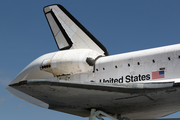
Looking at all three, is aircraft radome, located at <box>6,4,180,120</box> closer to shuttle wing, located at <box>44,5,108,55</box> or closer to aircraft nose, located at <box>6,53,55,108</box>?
aircraft nose, located at <box>6,53,55,108</box>

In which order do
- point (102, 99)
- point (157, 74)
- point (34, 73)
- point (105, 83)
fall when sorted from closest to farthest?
point (105, 83), point (157, 74), point (102, 99), point (34, 73)

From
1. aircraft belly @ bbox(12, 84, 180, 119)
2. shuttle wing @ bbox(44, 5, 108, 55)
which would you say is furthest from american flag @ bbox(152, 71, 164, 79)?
shuttle wing @ bbox(44, 5, 108, 55)

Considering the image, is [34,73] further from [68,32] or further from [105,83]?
[105,83]

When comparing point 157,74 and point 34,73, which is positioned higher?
point 34,73

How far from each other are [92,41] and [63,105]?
352 cm

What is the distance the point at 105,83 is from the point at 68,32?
5.10 m

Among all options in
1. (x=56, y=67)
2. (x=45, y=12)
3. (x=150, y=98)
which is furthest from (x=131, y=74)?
(x=45, y=12)

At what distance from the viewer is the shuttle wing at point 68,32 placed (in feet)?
39.7

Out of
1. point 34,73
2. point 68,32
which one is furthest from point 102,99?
point 68,32

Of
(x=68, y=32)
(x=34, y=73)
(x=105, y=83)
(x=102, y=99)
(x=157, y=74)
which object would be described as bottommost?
(x=102, y=99)

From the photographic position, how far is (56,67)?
983 cm

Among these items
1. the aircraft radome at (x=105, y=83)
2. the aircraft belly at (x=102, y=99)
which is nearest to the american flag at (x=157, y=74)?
the aircraft radome at (x=105, y=83)

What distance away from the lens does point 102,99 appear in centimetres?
893

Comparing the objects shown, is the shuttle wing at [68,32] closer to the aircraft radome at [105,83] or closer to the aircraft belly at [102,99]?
the aircraft radome at [105,83]
